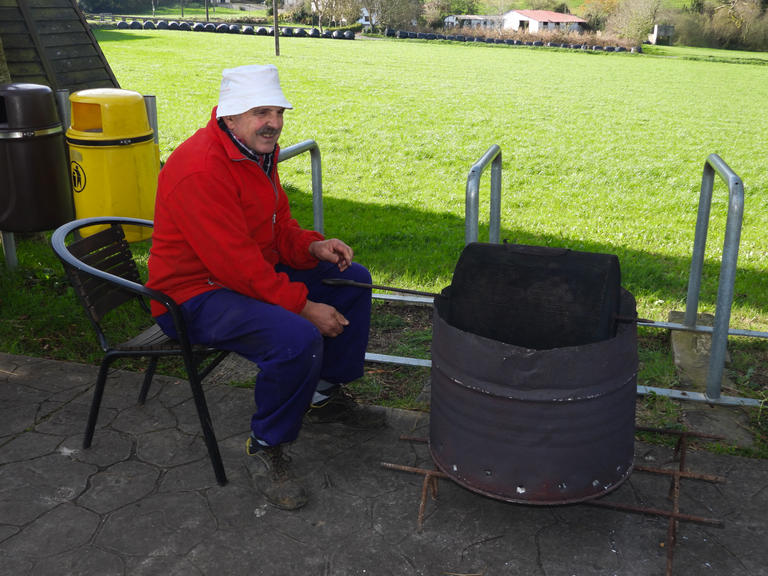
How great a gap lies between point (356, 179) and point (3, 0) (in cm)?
450

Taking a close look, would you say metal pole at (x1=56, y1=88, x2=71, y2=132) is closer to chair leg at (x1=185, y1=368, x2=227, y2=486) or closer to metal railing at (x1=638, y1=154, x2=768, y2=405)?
chair leg at (x1=185, y1=368, x2=227, y2=486)

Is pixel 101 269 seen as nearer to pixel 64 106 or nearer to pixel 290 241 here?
pixel 290 241

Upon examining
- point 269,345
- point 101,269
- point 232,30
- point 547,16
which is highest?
point 547,16

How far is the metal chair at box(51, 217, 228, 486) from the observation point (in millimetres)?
3008

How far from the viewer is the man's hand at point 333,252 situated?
344cm

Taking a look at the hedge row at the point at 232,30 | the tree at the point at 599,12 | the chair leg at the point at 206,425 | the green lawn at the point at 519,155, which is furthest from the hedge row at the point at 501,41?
the chair leg at the point at 206,425

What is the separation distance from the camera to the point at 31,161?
17.0 feet

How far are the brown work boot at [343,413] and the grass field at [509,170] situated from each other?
5.06ft

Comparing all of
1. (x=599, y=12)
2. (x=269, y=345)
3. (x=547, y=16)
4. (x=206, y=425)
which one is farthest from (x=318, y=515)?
(x=547, y=16)

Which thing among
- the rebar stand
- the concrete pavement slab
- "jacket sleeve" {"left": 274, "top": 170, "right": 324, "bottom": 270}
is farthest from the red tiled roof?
the concrete pavement slab

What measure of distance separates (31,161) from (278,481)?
3.21 metres

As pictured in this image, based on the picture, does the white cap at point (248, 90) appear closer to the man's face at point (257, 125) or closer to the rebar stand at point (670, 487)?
the man's face at point (257, 125)

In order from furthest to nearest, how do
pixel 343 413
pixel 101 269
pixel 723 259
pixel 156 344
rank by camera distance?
1. pixel 343 413
2. pixel 723 259
3. pixel 101 269
4. pixel 156 344

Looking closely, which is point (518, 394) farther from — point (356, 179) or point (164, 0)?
point (164, 0)
